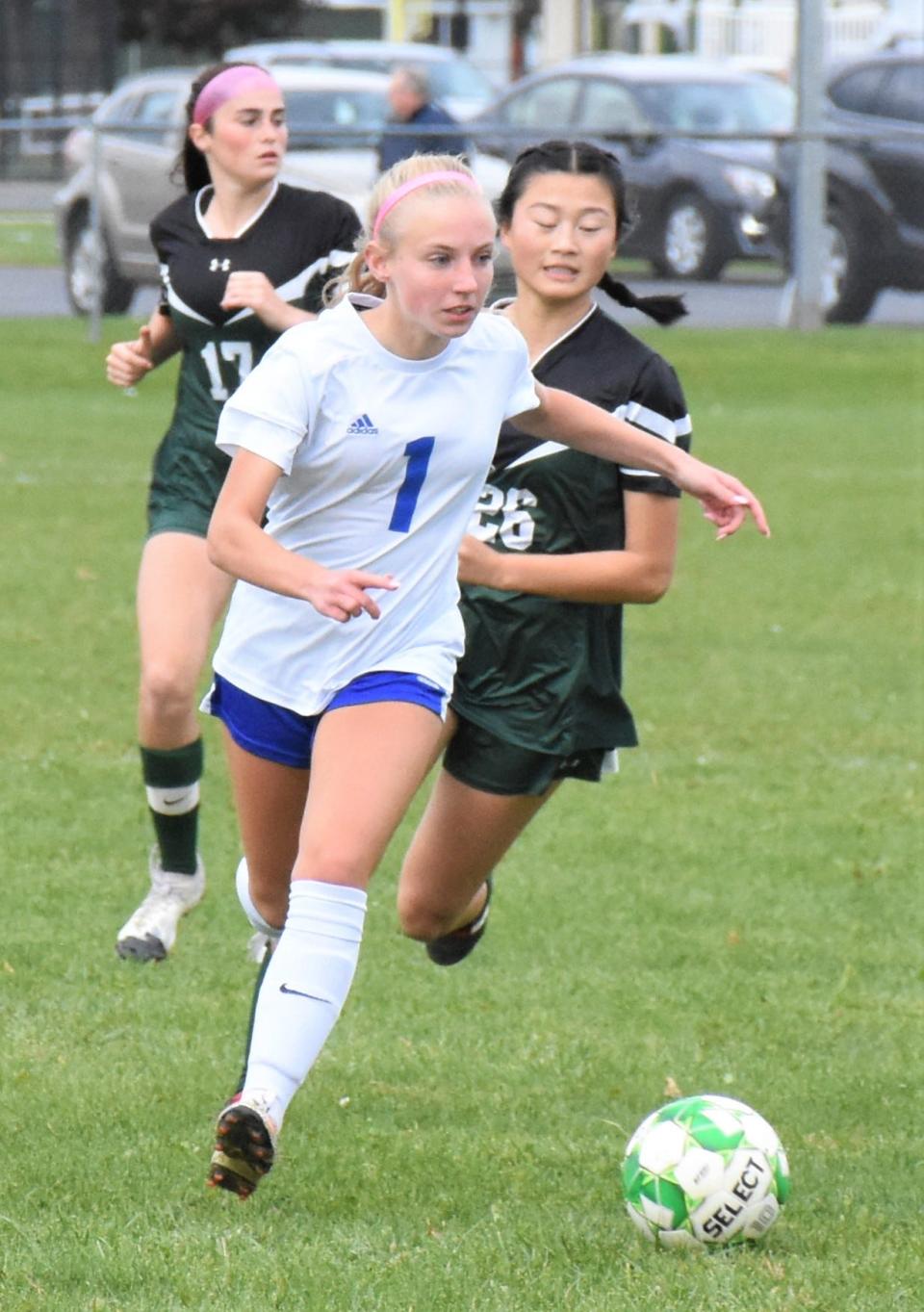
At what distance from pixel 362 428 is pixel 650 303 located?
1.21 metres

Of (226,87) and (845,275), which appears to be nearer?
(226,87)

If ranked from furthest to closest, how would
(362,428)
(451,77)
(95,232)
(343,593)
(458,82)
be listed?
(451,77) → (458,82) → (95,232) → (362,428) → (343,593)

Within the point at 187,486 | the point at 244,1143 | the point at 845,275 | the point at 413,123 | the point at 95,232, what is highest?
the point at 187,486

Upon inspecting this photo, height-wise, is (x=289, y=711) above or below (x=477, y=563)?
below

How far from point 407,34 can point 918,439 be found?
37155 mm

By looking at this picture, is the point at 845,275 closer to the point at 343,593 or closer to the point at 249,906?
the point at 249,906

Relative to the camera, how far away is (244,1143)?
13.1 ft

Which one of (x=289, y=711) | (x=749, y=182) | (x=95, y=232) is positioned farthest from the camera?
(x=749, y=182)

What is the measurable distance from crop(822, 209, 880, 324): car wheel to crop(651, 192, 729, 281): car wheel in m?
0.94

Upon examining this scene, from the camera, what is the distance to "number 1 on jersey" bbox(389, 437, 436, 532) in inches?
169

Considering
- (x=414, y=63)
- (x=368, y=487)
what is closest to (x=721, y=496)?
(x=368, y=487)

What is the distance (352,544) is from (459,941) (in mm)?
1559

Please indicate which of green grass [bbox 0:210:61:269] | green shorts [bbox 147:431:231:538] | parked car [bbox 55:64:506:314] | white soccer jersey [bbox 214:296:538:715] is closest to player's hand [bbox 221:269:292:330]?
green shorts [bbox 147:431:231:538]

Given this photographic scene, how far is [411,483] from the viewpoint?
4.32 metres
